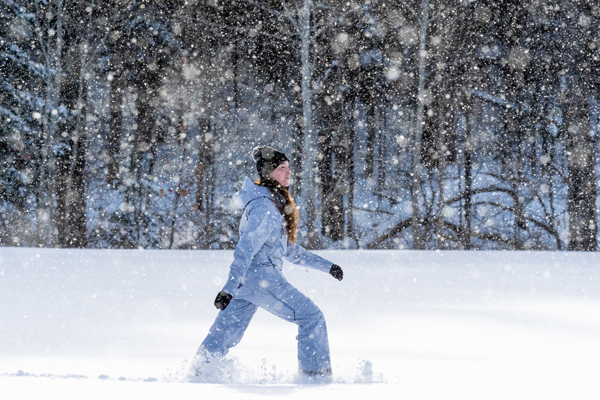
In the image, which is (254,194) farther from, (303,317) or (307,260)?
(303,317)

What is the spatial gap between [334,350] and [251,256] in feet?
7.85

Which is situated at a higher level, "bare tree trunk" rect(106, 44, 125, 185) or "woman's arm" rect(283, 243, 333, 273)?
"bare tree trunk" rect(106, 44, 125, 185)

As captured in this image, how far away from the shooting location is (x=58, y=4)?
1795cm

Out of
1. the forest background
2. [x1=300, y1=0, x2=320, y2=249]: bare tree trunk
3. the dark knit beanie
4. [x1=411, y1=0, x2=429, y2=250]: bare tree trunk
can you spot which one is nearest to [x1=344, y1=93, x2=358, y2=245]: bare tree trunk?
the forest background

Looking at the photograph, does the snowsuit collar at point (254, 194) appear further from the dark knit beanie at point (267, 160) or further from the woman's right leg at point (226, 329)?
the woman's right leg at point (226, 329)

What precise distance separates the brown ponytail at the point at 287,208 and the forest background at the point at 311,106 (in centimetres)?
1155

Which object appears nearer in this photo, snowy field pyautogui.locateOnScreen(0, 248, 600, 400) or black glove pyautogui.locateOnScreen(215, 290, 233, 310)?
black glove pyautogui.locateOnScreen(215, 290, 233, 310)

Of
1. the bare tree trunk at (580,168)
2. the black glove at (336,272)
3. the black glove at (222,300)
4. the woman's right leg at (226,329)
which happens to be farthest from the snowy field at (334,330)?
the bare tree trunk at (580,168)

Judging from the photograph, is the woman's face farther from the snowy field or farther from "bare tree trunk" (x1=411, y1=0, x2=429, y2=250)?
"bare tree trunk" (x1=411, y1=0, x2=429, y2=250)

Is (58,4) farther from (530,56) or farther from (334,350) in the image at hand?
(334,350)

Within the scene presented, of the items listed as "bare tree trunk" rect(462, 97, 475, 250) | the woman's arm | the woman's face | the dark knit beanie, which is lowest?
the woman's arm

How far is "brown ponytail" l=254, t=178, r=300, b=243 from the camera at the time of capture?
Result: 4.27 metres

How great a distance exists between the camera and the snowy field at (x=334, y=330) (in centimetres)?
429

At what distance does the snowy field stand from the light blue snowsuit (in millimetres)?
188
